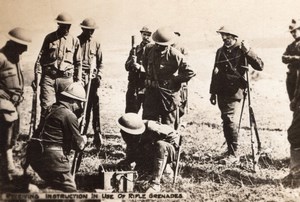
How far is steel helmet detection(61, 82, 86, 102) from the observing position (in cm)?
688

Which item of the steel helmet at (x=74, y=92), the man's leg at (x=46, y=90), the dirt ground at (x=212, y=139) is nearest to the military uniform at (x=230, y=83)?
the dirt ground at (x=212, y=139)

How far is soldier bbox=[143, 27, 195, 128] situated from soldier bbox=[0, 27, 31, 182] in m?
1.94

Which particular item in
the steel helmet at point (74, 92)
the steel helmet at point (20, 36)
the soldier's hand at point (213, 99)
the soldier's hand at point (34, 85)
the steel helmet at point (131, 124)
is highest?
the steel helmet at point (20, 36)

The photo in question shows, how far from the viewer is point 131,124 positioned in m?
7.15

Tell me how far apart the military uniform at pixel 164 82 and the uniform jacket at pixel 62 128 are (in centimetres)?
125

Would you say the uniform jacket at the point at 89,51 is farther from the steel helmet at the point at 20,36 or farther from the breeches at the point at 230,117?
the breeches at the point at 230,117

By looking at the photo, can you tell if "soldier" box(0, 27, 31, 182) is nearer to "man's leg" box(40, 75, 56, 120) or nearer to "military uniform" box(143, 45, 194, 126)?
"man's leg" box(40, 75, 56, 120)

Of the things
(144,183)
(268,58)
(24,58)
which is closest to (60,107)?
(24,58)

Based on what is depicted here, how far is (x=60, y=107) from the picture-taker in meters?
6.80

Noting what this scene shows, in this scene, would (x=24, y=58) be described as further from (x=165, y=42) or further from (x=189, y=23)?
(x=189, y=23)

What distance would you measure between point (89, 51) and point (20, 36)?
1081 mm

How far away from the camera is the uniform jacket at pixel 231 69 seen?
306 inches

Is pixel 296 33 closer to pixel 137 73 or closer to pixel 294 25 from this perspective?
pixel 294 25

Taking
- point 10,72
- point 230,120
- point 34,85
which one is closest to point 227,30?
Result: point 230,120
